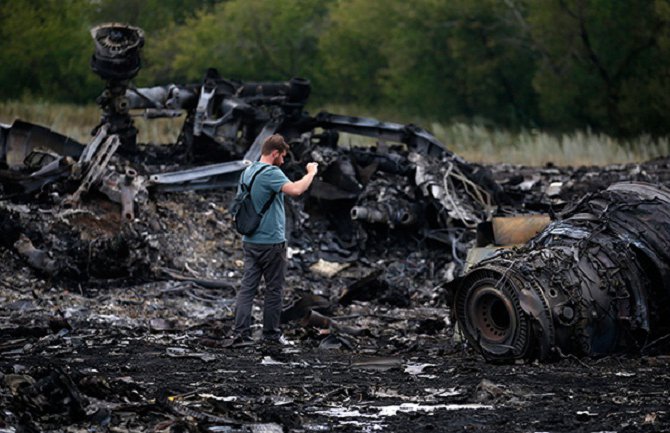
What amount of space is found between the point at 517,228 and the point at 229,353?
301cm

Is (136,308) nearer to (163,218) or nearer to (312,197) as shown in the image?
(163,218)

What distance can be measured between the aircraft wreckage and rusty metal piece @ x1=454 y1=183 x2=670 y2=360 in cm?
1

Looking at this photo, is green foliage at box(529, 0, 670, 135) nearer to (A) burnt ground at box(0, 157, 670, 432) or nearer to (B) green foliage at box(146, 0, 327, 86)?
(B) green foliage at box(146, 0, 327, 86)

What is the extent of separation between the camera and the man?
10555mm

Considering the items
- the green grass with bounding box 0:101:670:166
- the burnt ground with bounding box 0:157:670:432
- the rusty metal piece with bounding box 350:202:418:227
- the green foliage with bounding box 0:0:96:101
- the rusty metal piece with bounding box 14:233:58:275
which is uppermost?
the green foliage with bounding box 0:0:96:101

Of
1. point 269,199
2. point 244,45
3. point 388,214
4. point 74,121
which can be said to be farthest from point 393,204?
point 244,45

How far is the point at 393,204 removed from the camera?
53.2 feet

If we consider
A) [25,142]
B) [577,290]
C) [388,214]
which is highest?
[25,142]

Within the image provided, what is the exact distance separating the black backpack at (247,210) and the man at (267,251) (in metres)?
0.03

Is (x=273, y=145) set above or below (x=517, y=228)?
above

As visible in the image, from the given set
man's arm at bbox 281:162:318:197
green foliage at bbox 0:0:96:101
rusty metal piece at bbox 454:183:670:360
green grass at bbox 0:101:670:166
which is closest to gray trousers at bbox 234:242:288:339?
man's arm at bbox 281:162:318:197

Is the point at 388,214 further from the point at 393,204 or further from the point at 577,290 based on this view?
the point at 577,290

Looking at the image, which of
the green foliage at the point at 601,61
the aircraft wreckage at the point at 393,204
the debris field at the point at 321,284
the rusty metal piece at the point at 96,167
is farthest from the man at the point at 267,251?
the green foliage at the point at 601,61

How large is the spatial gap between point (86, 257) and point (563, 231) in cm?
596
